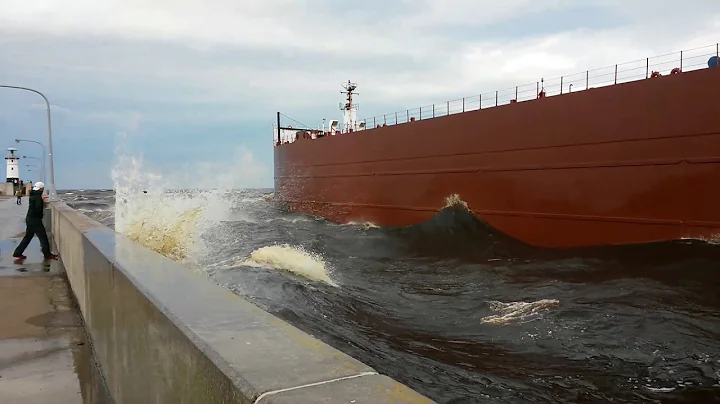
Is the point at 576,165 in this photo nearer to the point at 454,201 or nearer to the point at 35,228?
the point at 454,201

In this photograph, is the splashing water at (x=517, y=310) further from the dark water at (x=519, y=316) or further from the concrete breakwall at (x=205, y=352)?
the concrete breakwall at (x=205, y=352)

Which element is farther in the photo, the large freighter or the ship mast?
the ship mast

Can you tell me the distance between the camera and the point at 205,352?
4.57 ft

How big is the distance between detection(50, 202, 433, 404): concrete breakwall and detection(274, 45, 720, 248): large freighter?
29.0 feet

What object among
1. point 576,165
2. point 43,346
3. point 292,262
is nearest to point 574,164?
point 576,165

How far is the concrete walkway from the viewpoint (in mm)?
3166

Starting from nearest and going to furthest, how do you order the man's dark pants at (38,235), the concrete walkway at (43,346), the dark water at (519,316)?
the concrete walkway at (43,346)
the dark water at (519,316)
the man's dark pants at (38,235)

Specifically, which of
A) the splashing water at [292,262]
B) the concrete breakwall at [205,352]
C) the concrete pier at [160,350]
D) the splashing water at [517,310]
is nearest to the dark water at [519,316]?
the splashing water at [517,310]

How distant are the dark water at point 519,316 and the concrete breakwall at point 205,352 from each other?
2815mm

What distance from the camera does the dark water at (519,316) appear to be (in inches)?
191

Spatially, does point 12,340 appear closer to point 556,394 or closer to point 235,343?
point 235,343

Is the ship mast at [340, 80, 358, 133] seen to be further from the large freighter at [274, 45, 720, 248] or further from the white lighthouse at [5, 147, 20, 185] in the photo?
the white lighthouse at [5, 147, 20, 185]

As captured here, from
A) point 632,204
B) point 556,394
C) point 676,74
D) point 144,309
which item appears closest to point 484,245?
point 632,204

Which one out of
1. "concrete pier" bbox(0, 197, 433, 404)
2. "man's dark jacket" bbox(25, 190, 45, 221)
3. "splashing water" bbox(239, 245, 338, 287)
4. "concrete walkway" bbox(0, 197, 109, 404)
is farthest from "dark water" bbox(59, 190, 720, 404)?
"man's dark jacket" bbox(25, 190, 45, 221)
